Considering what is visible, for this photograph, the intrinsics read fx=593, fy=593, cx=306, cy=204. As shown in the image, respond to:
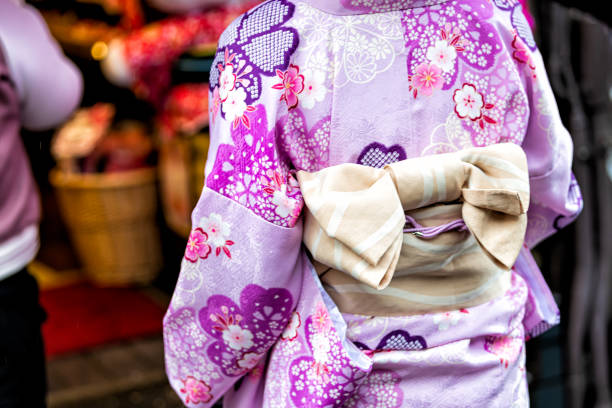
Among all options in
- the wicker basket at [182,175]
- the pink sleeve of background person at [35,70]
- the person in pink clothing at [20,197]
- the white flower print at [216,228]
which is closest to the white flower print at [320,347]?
the white flower print at [216,228]

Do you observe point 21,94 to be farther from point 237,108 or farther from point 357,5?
point 357,5

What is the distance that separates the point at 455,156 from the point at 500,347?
39cm

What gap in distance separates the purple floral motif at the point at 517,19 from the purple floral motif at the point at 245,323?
24.0 inches

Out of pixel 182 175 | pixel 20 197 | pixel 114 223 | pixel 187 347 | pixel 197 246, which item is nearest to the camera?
pixel 197 246

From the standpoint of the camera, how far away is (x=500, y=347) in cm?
111

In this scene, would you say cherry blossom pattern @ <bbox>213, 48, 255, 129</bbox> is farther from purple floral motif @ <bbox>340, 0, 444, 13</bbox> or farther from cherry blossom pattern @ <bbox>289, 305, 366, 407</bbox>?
cherry blossom pattern @ <bbox>289, 305, 366, 407</bbox>

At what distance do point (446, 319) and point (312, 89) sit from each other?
46 centimetres

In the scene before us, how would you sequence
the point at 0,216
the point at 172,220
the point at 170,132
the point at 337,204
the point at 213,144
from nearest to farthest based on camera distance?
1. the point at 337,204
2. the point at 213,144
3. the point at 0,216
4. the point at 170,132
5. the point at 172,220

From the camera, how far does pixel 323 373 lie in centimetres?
99

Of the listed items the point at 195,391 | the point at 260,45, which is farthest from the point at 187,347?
the point at 260,45

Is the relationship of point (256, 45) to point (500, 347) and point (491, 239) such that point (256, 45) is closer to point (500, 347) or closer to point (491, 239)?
point (491, 239)

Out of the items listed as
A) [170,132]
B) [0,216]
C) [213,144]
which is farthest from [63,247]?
[213,144]

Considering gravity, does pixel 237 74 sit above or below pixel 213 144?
above

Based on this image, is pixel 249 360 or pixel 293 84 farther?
pixel 249 360
